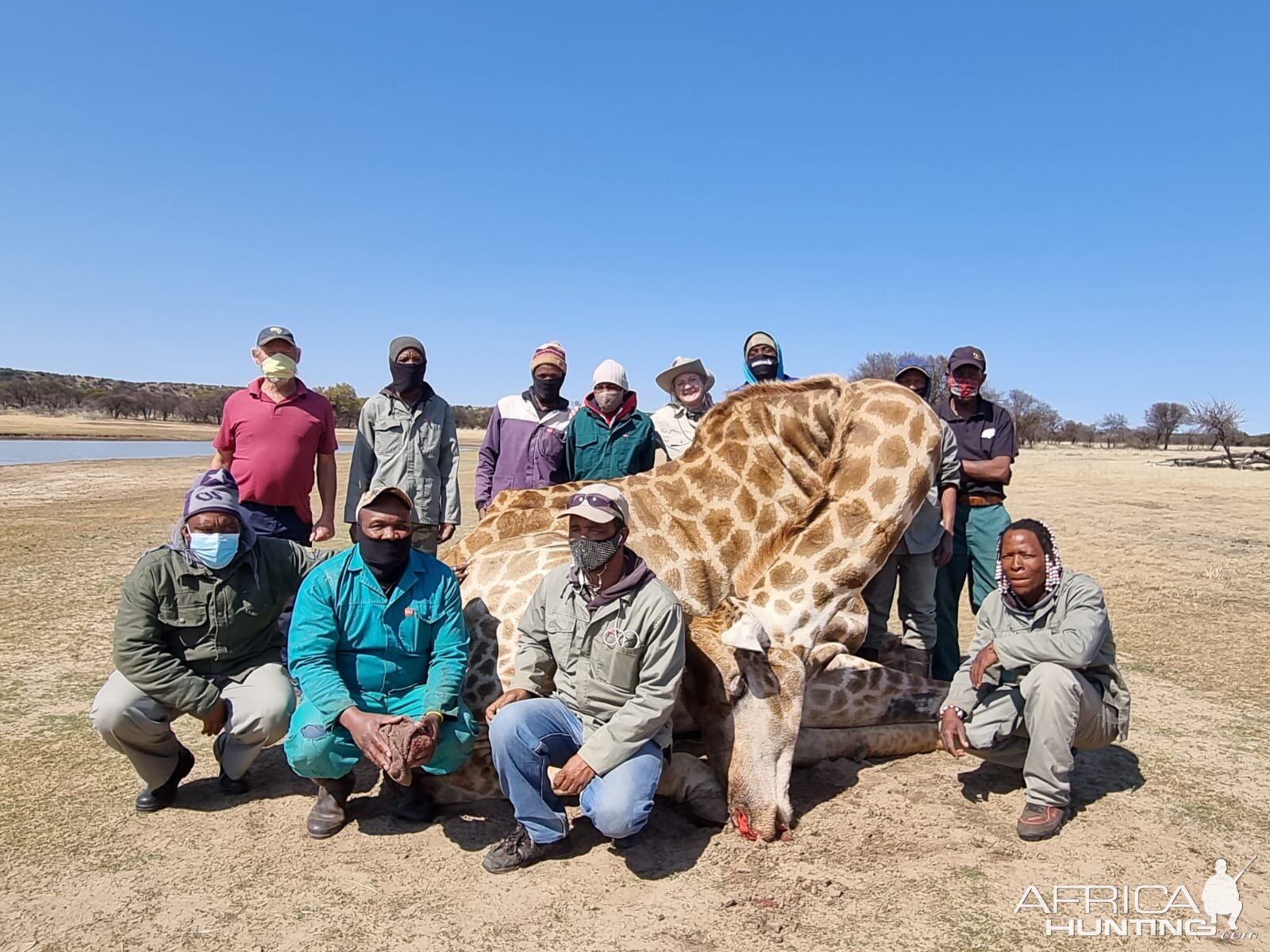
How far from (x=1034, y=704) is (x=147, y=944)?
4049mm

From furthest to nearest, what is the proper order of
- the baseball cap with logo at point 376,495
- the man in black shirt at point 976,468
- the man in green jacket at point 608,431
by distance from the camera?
1. the man in green jacket at point 608,431
2. the man in black shirt at point 976,468
3. the baseball cap with logo at point 376,495

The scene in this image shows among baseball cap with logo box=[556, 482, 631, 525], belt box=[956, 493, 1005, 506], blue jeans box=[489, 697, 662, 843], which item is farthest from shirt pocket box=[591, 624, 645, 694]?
belt box=[956, 493, 1005, 506]

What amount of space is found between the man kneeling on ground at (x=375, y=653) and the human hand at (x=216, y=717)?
41cm

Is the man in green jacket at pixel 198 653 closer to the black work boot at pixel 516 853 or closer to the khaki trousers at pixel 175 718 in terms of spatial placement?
the khaki trousers at pixel 175 718

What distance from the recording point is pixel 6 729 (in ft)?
17.7

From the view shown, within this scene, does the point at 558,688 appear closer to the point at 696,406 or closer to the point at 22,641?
the point at 696,406

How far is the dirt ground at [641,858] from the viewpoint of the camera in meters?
3.37

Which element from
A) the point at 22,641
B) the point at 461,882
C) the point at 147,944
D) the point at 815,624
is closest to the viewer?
the point at 147,944

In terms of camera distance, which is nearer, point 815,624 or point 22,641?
point 815,624

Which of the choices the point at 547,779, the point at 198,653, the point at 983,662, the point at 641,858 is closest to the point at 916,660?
the point at 983,662

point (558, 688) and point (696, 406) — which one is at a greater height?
point (696, 406)

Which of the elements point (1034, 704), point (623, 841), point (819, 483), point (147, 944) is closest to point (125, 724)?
point (147, 944)

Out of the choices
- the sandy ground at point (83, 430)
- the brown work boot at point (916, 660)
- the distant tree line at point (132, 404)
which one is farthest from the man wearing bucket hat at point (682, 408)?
the distant tree line at point (132, 404)

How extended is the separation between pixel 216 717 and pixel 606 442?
3.16 meters
